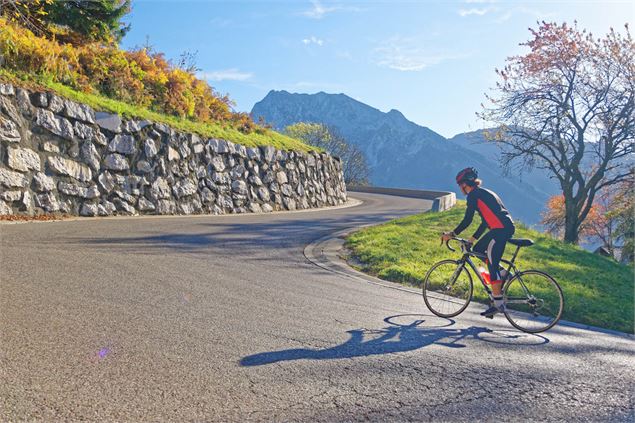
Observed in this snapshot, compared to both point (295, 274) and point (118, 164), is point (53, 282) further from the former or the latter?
point (118, 164)

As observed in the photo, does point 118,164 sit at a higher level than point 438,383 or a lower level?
higher

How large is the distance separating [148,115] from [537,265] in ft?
44.9

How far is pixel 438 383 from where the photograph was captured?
3.87 m

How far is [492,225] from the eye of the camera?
20.7ft

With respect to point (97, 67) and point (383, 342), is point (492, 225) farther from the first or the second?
point (97, 67)

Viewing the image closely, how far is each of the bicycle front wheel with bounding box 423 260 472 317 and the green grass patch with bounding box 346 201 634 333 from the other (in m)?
1.20

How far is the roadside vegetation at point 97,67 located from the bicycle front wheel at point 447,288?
11268 millimetres

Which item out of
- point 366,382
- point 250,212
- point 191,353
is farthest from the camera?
point 250,212

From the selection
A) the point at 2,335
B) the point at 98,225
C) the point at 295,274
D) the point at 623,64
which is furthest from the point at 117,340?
the point at 623,64

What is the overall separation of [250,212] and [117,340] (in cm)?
1521

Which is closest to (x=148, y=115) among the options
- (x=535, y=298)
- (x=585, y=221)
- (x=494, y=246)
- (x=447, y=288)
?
(x=447, y=288)

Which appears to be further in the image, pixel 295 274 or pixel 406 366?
pixel 295 274

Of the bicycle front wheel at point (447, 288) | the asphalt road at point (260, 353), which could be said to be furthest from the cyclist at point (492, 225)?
the asphalt road at point (260, 353)

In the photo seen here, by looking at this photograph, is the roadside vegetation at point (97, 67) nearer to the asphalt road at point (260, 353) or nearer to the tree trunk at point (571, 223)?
the asphalt road at point (260, 353)
